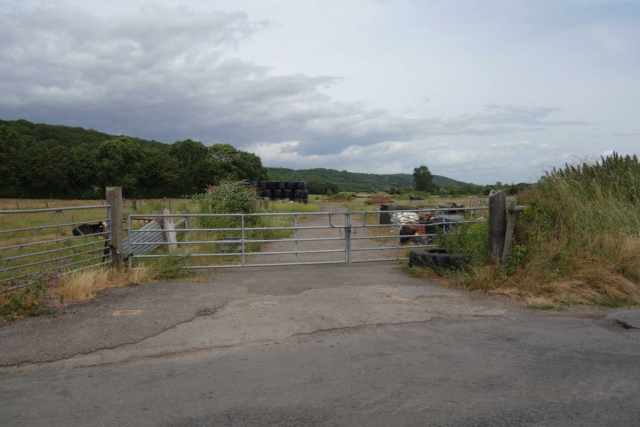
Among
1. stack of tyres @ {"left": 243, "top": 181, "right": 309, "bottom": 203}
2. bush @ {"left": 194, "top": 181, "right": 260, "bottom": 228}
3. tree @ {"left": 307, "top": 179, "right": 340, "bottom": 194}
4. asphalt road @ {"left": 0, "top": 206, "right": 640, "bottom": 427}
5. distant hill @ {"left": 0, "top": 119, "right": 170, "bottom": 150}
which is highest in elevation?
distant hill @ {"left": 0, "top": 119, "right": 170, "bottom": 150}

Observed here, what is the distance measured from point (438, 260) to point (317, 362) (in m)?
5.76

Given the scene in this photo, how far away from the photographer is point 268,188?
47438 mm

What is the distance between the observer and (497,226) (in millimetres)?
9984

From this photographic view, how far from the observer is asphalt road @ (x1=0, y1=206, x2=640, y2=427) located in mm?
4238

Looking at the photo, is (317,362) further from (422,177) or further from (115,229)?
(422,177)

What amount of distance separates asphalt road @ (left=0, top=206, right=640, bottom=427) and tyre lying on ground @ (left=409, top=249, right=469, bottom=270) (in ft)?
5.00

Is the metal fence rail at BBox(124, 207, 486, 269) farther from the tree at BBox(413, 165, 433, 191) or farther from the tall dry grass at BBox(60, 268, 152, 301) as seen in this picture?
the tree at BBox(413, 165, 433, 191)

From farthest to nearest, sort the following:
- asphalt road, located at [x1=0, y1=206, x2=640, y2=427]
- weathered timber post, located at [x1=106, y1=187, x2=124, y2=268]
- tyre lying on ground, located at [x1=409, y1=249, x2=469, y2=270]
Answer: tyre lying on ground, located at [x1=409, y1=249, x2=469, y2=270], weathered timber post, located at [x1=106, y1=187, x2=124, y2=268], asphalt road, located at [x1=0, y1=206, x2=640, y2=427]

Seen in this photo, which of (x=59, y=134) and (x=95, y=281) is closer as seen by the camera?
(x=95, y=281)

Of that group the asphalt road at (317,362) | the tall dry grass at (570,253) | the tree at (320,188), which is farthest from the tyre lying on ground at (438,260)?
the tree at (320,188)

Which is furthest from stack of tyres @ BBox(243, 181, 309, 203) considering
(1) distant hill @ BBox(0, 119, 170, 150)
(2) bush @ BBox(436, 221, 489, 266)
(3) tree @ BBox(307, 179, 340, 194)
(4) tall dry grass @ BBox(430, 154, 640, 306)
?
(1) distant hill @ BBox(0, 119, 170, 150)

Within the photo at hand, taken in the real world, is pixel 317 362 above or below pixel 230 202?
below

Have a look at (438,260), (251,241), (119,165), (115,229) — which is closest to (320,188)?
(119,165)

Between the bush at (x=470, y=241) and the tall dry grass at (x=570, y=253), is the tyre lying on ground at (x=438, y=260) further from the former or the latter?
the tall dry grass at (x=570, y=253)
